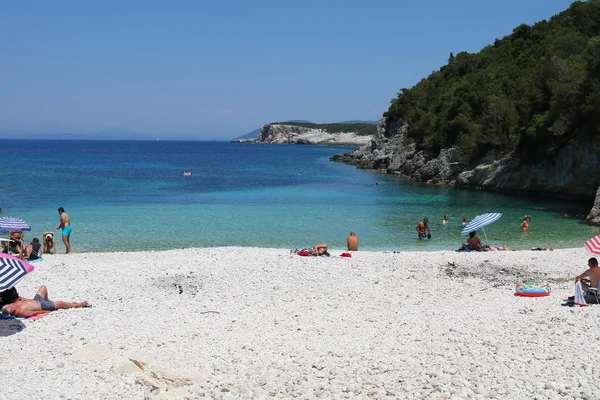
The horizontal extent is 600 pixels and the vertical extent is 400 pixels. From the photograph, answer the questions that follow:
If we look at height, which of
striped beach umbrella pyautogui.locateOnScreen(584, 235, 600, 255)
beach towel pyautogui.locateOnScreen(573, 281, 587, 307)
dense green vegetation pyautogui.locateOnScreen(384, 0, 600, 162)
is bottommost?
beach towel pyautogui.locateOnScreen(573, 281, 587, 307)

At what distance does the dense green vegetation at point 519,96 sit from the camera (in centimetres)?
3738

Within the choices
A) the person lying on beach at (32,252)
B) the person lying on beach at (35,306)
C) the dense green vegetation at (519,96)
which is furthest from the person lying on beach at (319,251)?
the dense green vegetation at (519,96)

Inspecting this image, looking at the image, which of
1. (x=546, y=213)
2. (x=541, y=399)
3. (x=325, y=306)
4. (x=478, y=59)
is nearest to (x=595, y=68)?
(x=546, y=213)

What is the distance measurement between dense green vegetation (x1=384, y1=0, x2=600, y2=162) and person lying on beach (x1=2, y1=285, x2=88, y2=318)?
3413cm

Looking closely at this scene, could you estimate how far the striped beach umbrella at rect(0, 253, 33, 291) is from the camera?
10742mm

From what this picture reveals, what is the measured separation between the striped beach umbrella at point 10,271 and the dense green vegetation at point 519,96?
3492 centimetres

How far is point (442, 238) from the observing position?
25516mm

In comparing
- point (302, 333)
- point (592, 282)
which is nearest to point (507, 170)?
point (592, 282)

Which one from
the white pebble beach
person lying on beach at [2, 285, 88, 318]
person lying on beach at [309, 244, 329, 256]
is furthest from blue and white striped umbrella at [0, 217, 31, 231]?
person lying on beach at [309, 244, 329, 256]

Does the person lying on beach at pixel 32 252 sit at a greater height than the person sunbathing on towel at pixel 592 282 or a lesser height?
lesser

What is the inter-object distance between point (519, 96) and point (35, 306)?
4990 centimetres

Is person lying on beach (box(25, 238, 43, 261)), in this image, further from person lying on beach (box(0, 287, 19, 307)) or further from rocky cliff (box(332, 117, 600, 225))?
rocky cliff (box(332, 117, 600, 225))

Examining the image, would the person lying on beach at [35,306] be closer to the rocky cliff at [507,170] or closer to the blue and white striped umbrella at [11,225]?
the blue and white striped umbrella at [11,225]

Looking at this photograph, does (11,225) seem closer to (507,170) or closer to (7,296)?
(7,296)
